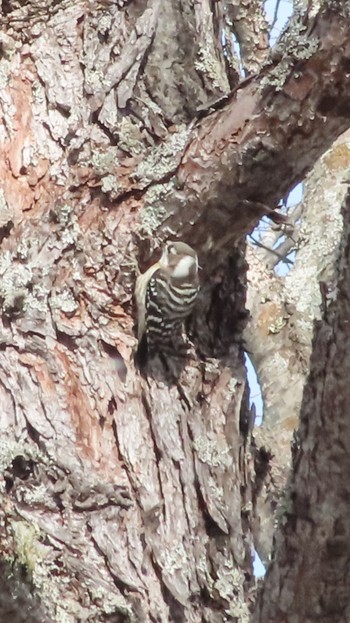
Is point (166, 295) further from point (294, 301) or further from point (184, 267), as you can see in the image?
point (294, 301)

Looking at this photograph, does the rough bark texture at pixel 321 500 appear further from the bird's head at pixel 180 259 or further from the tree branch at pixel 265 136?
the bird's head at pixel 180 259

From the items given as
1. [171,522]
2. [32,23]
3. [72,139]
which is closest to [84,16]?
[32,23]

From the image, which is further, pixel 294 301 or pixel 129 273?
pixel 294 301

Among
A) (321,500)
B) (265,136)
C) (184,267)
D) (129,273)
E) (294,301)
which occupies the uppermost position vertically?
(294,301)

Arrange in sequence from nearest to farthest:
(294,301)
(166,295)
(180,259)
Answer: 1. (180,259)
2. (166,295)
3. (294,301)

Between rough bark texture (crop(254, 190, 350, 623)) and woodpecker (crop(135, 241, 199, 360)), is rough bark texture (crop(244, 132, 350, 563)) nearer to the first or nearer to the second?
woodpecker (crop(135, 241, 199, 360))

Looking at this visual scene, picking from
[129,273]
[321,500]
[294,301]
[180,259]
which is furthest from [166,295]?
[321,500]

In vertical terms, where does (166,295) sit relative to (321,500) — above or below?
above
